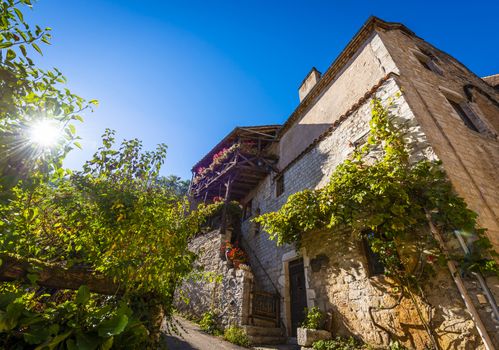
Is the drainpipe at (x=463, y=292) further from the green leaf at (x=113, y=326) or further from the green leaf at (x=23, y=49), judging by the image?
the green leaf at (x=23, y=49)

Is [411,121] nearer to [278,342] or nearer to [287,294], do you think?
[287,294]

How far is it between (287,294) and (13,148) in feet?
23.2

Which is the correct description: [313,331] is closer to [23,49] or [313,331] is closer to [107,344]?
[107,344]

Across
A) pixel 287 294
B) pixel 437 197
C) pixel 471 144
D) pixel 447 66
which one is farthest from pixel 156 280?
pixel 447 66

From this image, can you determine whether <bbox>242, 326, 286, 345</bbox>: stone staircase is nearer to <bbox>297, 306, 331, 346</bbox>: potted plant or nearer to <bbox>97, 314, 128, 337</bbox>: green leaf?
<bbox>297, 306, 331, 346</bbox>: potted plant

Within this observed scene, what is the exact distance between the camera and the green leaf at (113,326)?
4.56 feet

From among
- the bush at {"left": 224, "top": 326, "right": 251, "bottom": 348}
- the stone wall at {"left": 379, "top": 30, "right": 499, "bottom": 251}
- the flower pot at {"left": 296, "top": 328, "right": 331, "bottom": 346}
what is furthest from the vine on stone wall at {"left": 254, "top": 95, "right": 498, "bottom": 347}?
the bush at {"left": 224, "top": 326, "right": 251, "bottom": 348}

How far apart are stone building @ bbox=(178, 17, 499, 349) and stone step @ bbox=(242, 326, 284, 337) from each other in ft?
0.11

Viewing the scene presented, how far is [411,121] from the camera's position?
516cm

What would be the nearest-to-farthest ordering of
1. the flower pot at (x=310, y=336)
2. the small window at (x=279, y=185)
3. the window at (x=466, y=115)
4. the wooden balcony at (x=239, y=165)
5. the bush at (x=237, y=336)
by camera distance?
the flower pot at (x=310, y=336)
the bush at (x=237, y=336)
the window at (x=466, y=115)
the small window at (x=279, y=185)
the wooden balcony at (x=239, y=165)

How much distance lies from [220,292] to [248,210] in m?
5.30

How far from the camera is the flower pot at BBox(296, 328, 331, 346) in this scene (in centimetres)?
468

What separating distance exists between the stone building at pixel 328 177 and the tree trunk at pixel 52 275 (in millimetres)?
1353

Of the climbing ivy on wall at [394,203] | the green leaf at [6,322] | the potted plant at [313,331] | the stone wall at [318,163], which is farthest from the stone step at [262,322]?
the green leaf at [6,322]
